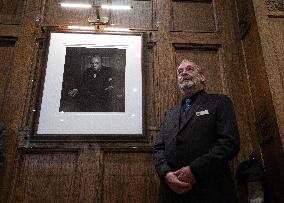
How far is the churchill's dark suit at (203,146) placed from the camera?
2150mm

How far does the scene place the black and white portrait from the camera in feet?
9.63

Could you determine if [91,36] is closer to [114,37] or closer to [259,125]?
[114,37]

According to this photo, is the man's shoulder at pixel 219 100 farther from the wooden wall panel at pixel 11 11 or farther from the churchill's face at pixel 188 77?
the wooden wall panel at pixel 11 11

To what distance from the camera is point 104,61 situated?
123 inches

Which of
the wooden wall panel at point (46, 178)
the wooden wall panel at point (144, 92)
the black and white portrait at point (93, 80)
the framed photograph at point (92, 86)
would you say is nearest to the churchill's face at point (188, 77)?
the wooden wall panel at point (144, 92)

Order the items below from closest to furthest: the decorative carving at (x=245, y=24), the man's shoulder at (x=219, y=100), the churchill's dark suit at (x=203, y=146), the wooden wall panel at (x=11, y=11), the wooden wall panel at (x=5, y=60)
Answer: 1. the churchill's dark suit at (x=203, y=146)
2. the man's shoulder at (x=219, y=100)
3. the wooden wall panel at (x=5, y=60)
4. the decorative carving at (x=245, y=24)
5. the wooden wall panel at (x=11, y=11)

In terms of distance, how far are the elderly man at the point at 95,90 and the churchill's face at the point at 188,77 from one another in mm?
661

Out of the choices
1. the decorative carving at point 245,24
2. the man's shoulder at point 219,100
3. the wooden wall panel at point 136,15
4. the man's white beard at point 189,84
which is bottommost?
the man's shoulder at point 219,100

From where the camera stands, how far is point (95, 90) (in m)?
3.00

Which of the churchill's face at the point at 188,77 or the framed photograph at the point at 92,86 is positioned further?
the framed photograph at the point at 92,86

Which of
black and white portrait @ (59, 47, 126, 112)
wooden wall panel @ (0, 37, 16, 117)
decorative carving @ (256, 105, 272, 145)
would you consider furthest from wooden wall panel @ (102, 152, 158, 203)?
wooden wall panel @ (0, 37, 16, 117)

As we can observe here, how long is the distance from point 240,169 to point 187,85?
79 centimetres

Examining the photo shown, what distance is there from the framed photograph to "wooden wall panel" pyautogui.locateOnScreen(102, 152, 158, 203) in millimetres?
223

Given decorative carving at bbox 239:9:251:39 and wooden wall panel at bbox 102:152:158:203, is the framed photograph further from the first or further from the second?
decorative carving at bbox 239:9:251:39
